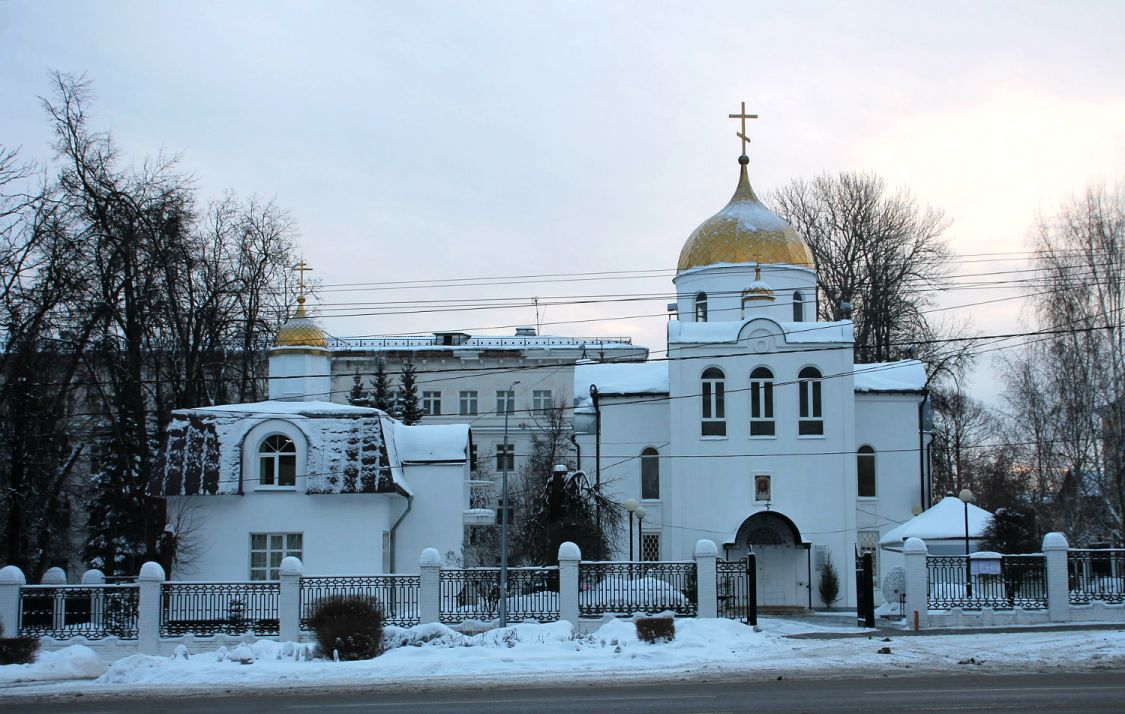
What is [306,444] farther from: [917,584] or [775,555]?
[917,584]

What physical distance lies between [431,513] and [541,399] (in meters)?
31.2

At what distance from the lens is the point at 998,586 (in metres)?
26.3

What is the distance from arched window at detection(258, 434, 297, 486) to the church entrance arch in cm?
1255

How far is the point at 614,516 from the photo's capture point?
37.2 meters

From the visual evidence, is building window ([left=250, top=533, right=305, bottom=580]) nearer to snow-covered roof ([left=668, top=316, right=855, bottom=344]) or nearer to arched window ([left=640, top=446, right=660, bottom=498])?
arched window ([left=640, top=446, right=660, bottom=498])

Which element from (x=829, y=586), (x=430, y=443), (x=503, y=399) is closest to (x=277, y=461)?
(x=430, y=443)

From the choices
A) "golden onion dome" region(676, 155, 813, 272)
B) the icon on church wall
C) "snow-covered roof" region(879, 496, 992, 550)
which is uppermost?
"golden onion dome" region(676, 155, 813, 272)

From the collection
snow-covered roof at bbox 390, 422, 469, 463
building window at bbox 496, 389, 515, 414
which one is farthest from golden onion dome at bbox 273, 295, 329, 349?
building window at bbox 496, 389, 515, 414

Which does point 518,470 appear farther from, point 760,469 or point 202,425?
point 202,425

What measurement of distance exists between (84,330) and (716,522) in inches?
707

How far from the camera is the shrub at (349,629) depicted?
2145cm

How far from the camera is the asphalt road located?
580 inches

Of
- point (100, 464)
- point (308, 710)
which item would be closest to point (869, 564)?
point (308, 710)

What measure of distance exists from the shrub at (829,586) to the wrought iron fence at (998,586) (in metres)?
9.67
